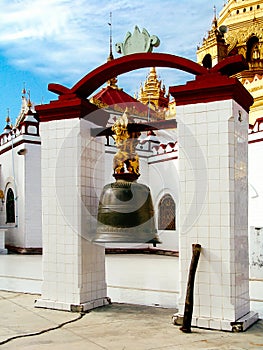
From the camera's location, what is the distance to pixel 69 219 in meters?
6.19

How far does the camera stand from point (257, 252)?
401 inches

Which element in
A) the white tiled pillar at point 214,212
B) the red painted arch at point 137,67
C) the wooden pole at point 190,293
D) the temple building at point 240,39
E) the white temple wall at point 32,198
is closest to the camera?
the wooden pole at point 190,293

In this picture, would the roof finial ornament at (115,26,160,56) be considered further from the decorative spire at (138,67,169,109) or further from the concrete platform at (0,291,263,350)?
the decorative spire at (138,67,169,109)

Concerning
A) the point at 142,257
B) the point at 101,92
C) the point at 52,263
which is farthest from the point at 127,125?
the point at 101,92

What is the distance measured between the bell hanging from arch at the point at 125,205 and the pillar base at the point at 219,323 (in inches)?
35.9

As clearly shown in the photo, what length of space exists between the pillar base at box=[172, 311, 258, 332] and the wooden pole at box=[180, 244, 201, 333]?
7.3 inches

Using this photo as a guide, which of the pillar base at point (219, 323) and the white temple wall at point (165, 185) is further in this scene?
the white temple wall at point (165, 185)

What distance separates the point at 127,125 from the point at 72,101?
0.77 meters

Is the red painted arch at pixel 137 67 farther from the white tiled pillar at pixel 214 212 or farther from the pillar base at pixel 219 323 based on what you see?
the pillar base at pixel 219 323

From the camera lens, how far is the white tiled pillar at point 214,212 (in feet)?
16.8

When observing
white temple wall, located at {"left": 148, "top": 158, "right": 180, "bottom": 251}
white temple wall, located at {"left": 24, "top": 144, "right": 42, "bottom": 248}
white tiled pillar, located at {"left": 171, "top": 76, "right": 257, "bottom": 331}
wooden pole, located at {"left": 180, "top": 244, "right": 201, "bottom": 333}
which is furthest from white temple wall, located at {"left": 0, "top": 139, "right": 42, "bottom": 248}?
wooden pole, located at {"left": 180, "top": 244, "right": 201, "bottom": 333}

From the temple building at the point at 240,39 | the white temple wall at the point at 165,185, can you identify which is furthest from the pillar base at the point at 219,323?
the temple building at the point at 240,39

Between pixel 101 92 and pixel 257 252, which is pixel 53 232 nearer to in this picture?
pixel 257 252

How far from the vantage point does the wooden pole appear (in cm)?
498
